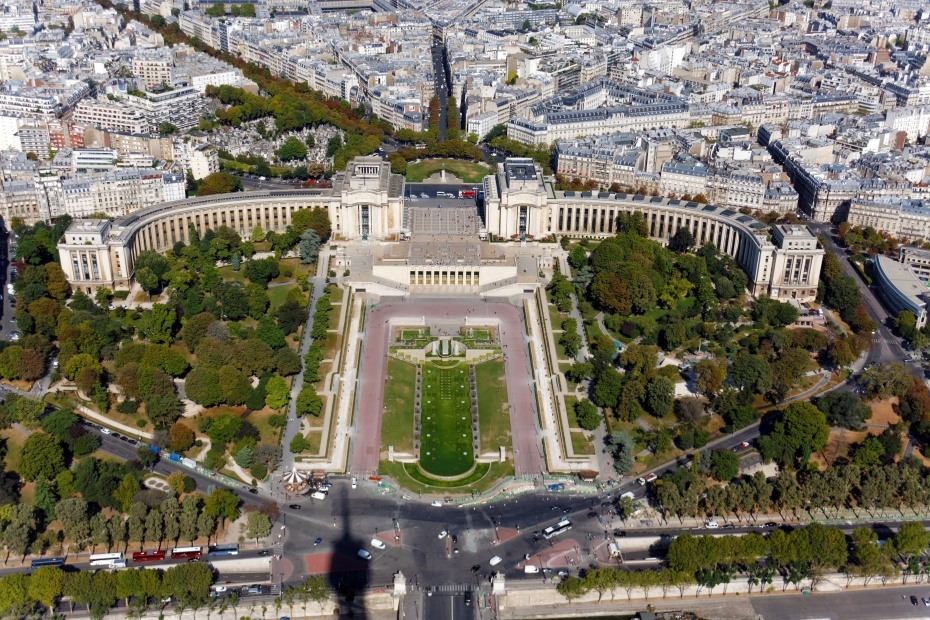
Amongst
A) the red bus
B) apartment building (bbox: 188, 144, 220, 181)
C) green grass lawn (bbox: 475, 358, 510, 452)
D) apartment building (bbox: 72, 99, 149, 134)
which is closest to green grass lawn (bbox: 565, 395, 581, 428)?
green grass lawn (bbox: 475, 358, 510, 452)

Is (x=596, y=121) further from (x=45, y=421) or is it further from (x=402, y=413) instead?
(x=45, y=421)

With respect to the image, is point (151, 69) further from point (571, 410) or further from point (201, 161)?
point (571, 410)

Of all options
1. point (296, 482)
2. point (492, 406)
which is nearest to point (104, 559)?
point (296, 482)

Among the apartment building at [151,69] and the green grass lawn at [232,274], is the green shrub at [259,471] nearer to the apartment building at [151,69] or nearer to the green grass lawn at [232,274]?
the green grass lawn at [232,274]

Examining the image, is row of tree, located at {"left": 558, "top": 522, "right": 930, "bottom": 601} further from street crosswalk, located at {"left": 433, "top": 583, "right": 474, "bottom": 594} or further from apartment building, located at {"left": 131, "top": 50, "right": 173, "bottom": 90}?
apartment building, located at {"left": 131, "top": 50, "right": 173, "bottom": 90}

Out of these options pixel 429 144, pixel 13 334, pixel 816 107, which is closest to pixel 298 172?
pixel 429 144
